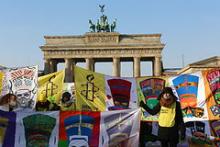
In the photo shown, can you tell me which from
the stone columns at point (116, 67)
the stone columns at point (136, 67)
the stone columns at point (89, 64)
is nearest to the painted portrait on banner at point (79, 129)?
the stone columns at point (136, 67)

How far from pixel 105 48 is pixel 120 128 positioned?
62.5m

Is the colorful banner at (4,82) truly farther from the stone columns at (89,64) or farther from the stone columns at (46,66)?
the stone columns at (46,66)

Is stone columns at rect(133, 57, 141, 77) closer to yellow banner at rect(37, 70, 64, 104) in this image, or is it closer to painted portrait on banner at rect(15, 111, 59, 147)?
yellow banner at rect(37, 70, 64, 104)

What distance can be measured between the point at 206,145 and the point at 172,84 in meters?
1.54

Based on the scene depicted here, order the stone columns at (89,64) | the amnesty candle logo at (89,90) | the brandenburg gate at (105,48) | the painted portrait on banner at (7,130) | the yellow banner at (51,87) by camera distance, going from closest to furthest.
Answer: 1. the painted portrait on banner at (7,130)
2. the amnesty candle logo at (89,90)
3. the yellow banner at (51,87)
4. the brandenburg gate at (105,48)
5. the stone columns at (89,64)

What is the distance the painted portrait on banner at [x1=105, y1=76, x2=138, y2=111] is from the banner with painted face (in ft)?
5.12

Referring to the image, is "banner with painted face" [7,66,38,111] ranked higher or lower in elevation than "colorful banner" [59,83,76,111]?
higher

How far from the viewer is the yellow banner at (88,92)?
400 inches

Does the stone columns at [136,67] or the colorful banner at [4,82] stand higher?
the stone columns at [136,67]

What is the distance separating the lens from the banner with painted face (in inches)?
401

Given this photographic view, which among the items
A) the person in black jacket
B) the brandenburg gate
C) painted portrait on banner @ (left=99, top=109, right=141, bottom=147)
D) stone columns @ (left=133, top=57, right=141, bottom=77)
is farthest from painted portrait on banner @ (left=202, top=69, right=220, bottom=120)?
stone columns @ (left=133, top=57, right=141, bottom=77)

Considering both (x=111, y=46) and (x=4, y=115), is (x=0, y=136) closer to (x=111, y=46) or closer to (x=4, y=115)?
(x=4, y=115)

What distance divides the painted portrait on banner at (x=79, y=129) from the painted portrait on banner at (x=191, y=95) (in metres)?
2.19

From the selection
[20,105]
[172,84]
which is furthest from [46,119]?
[172,84]
